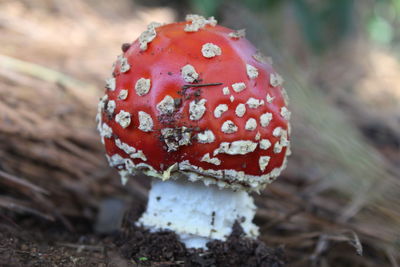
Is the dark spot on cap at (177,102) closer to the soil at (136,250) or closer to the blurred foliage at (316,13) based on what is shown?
the soil at (136,250)

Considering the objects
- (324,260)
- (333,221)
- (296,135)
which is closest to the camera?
(324,260)

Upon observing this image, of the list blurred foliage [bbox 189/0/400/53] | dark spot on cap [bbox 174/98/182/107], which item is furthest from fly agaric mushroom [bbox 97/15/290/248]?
blurred foliage [bbox 189/0/400/53]

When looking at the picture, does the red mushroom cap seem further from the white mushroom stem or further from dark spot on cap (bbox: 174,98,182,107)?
the white mushroom stem

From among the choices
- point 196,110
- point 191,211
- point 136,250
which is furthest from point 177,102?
point 136,250

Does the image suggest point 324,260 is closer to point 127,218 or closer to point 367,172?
point 367,172

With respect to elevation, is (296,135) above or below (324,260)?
above

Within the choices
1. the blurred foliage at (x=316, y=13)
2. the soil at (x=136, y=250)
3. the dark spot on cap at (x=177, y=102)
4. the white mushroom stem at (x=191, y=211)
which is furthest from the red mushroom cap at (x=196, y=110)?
the blurred foliage at (x=316, y=13)

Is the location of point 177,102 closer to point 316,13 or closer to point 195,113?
point 195,113

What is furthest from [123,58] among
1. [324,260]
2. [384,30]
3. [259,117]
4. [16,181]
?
[384,30]
